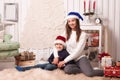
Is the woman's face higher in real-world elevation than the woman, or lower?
higher

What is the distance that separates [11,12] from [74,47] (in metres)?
1.74

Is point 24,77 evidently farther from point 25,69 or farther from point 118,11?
point 118,11

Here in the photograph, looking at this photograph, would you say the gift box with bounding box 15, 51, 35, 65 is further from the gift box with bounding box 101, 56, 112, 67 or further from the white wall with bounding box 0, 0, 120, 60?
the gift box with bounding box 101, 56, 112, 67

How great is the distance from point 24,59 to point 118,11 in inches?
69.0

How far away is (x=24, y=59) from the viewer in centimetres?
371

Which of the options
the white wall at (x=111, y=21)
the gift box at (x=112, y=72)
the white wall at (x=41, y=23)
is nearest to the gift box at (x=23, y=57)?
the white wall at (x=41, y=23)

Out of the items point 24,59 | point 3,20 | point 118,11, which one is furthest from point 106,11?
point 3,20

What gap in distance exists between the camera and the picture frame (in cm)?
425

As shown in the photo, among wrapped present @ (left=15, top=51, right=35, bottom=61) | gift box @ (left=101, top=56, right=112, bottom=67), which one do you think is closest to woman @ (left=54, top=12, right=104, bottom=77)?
gift box @ (left=101, top=56, right=112, bottom=67)

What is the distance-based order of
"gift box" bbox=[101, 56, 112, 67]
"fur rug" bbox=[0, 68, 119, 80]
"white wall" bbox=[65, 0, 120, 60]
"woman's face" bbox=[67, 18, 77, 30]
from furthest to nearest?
"white wall" bbox=[65, 0, 120, 60]
"gift box" bbox=[101, 56, 112, 67]
"woman's face" bbox=[67, 18, 77, 30]
"fur rug" bbox=[0, 68, 119, 80]

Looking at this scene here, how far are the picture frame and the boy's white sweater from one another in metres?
1.51

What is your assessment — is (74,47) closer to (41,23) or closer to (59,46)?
(59,46)

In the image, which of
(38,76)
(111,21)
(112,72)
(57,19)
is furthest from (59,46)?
(111,21)

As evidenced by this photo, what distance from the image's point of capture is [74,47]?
304cm
